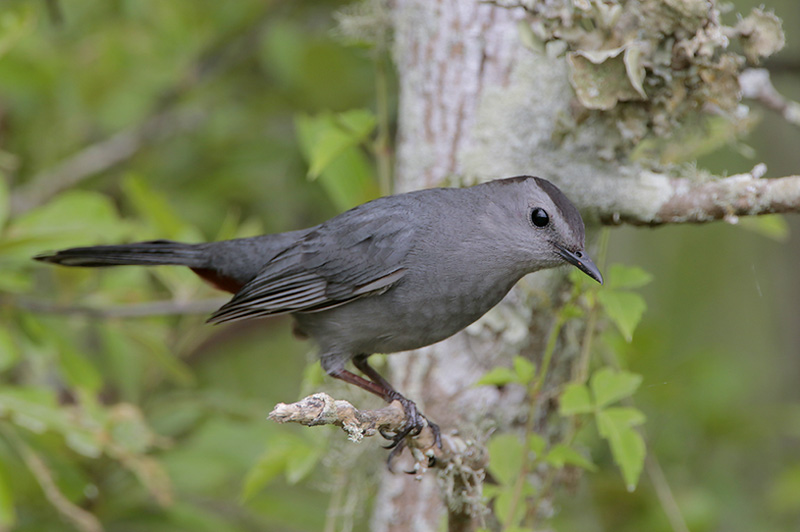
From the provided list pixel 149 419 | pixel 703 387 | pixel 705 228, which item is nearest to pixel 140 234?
pixel 149 419

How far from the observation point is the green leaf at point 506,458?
2701mm

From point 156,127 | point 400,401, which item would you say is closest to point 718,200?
point 400,401

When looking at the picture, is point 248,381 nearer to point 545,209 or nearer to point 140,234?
point 140,234

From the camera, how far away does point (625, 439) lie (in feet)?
8.34

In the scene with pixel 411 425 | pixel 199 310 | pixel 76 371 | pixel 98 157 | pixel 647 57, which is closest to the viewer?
pixel 647 57

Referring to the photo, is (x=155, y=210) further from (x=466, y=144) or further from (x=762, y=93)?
(x=762, y=93)

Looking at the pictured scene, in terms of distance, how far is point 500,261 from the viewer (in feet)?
9.50

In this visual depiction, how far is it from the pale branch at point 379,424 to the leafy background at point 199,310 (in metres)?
0.62

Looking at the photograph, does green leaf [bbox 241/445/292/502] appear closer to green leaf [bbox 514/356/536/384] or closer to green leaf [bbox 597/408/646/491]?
green leaf [bbox 514/356/536/384]

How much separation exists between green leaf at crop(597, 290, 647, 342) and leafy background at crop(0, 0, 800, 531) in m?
0.72

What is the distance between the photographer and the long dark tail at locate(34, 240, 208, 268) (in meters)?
3.50

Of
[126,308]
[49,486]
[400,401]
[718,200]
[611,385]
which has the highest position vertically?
[718,200]

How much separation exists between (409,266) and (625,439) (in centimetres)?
94

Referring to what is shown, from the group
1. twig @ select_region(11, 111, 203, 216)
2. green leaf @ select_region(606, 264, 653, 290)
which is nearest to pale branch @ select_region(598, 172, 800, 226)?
green leaf @ select_region(606, 264, 653, 290)
